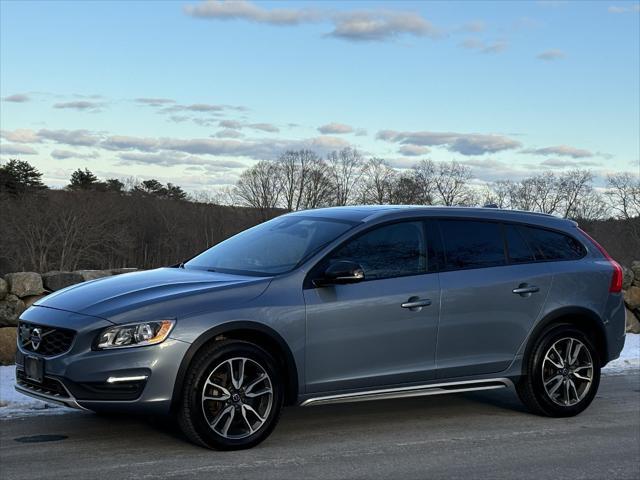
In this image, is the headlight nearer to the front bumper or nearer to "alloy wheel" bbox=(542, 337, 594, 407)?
the front bumper

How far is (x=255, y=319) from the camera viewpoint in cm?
607

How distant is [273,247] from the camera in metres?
6.97

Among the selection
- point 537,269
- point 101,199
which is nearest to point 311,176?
point 101,199

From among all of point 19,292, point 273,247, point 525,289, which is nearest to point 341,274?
point 273,247

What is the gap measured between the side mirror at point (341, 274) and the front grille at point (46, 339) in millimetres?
1738

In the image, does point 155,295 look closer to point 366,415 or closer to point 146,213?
point 366,415

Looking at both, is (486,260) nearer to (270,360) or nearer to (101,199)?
(270,360)

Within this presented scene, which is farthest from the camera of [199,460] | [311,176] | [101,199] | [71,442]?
[101,199]

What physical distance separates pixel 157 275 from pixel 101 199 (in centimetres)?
10926

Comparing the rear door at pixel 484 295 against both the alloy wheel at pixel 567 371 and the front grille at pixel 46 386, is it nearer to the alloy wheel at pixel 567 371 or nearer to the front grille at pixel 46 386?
the alloy wheel at pixel 567 371

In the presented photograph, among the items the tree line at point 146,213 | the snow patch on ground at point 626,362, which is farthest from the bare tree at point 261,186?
the snow patch on ground at point 626,362

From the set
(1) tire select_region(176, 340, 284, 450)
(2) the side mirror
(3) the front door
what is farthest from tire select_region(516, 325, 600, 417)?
(1) tire select_region(176, 340, 284, 450)

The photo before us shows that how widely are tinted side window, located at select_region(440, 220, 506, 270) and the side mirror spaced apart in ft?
3.30

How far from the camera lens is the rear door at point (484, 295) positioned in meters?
6.94
